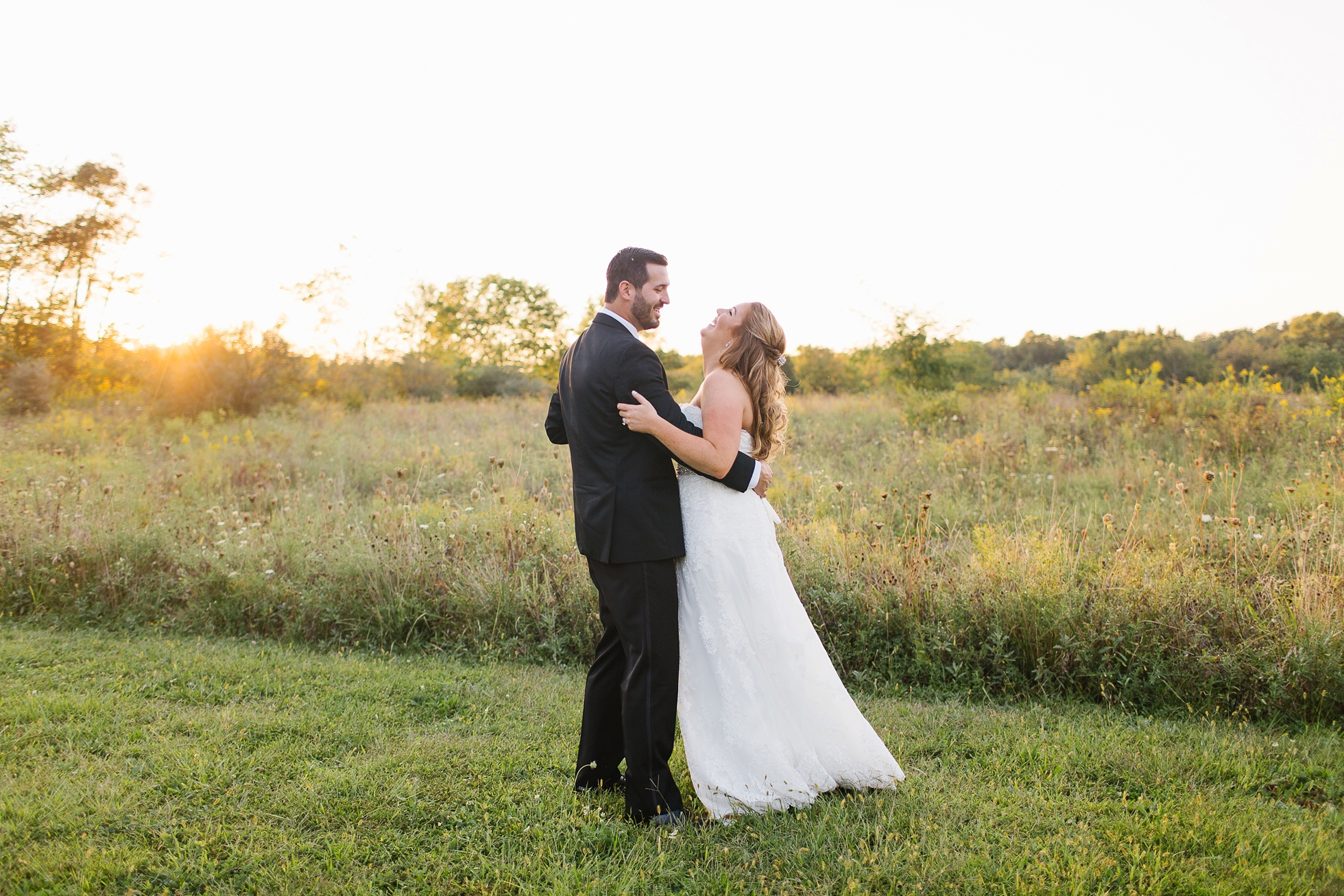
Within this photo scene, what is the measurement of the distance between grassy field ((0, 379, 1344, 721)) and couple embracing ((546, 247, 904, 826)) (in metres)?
1.95

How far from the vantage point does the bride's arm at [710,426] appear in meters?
2.81

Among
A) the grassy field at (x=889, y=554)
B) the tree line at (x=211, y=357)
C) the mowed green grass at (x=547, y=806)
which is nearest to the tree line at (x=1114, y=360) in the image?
the tree line at (x=211, y=357)

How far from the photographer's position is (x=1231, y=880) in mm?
→ 2555

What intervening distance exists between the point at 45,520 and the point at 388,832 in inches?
239

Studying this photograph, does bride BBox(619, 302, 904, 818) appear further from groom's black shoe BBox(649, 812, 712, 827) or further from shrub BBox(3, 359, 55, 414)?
shrub BBox(3, 359, 55, 414)

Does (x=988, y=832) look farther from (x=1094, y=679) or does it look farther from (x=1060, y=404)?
(x=1060, y=404)

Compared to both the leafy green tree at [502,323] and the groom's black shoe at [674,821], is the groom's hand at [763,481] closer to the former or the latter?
the groom's black shoe at [674,821]

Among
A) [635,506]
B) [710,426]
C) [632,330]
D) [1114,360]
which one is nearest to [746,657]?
[635,506]

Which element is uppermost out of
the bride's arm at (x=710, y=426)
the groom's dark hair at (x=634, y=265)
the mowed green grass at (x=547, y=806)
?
the groom's dark hair at (x=634, y=265)

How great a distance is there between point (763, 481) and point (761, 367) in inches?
19.8

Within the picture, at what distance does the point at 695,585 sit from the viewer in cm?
312

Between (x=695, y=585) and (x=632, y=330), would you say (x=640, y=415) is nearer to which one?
(x=632, y=330)

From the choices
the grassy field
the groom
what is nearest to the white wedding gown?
the groom

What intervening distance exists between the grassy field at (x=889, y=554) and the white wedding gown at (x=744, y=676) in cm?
188
